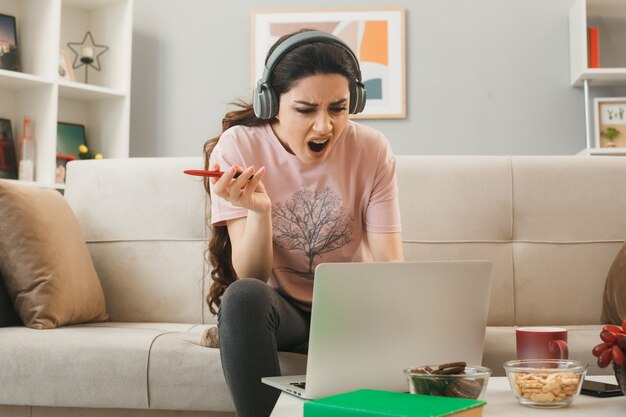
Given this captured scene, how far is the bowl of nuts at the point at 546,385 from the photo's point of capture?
0.92 meters

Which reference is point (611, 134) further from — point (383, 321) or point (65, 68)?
point (383, 321)

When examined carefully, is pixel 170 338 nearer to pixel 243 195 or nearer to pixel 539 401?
pixel 243 195

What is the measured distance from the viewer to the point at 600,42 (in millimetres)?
3318

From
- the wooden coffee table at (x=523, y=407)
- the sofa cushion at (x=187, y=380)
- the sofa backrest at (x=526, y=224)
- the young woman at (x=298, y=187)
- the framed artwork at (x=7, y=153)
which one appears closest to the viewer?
the wooden coffee table at (x=523, y=407)

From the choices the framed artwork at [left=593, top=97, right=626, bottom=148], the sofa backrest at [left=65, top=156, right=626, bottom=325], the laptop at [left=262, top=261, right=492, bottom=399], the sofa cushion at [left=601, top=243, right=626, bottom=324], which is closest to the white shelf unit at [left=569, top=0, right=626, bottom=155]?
the framed artwork at [left=593, top=97, right=626, bottom=148]

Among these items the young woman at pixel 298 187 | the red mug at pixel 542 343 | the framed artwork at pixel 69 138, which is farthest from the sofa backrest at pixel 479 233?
the framed artwork at pixel 69 138

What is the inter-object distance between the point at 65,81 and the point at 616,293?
2.38 meters

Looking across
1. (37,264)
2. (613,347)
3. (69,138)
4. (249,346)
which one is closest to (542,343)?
(613,347)

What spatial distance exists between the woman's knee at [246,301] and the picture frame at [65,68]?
2.41 meters

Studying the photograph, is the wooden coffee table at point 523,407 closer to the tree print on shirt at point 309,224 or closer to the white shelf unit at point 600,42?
the tree print on shirt at point 309,224

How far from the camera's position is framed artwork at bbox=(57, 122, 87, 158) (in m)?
3.38

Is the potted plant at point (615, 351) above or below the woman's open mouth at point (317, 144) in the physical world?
below

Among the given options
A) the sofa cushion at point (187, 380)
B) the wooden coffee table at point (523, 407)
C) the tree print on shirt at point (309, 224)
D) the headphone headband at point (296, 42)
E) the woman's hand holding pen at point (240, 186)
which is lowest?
the sofa cushion at point (187, 380)

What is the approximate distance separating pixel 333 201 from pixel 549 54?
2128 millimetres
